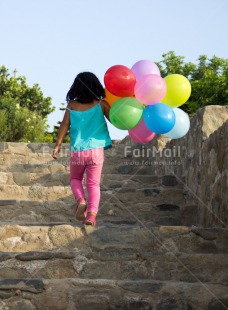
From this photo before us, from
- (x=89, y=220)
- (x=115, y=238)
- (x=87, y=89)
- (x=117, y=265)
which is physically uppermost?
(x=87, y=89)

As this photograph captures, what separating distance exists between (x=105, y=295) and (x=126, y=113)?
138 centimetres

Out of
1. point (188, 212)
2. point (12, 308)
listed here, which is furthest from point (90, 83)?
point (12, 308)

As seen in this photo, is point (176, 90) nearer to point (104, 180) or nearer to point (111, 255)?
point (111, 255)

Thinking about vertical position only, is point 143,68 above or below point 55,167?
above

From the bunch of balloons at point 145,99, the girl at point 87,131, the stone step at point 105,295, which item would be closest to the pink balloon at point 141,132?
the bunch of balloons at point 145,99

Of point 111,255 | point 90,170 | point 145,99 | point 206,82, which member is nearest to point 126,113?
point 145,99

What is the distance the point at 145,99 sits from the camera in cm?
429

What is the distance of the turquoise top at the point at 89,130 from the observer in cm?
456

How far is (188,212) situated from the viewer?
5.41m

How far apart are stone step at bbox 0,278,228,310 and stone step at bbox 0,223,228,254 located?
2.00ft

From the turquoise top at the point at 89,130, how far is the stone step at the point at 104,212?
91 centimetres

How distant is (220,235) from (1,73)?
61.1 ft

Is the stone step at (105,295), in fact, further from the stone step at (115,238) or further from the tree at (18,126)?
the tree at (18,126)

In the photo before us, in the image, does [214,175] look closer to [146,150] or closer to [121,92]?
[121,92]
